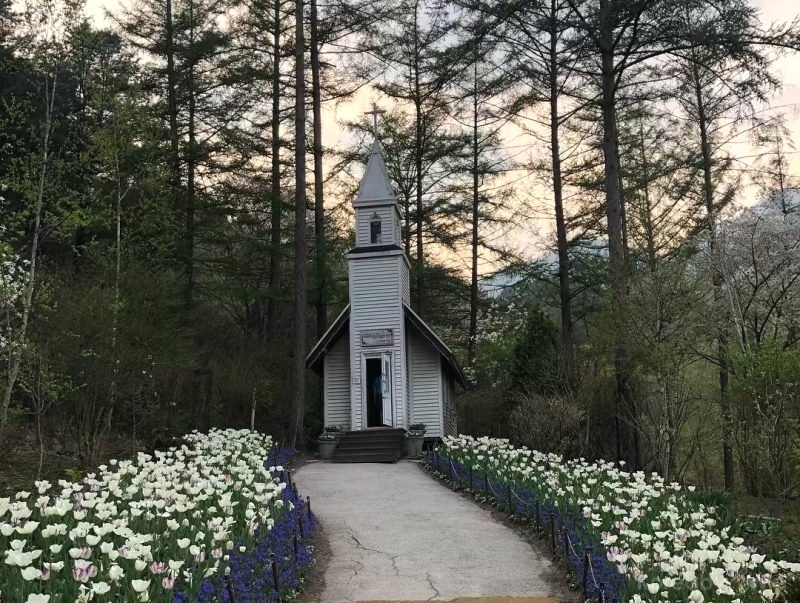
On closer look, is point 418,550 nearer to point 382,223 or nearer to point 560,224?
point 382,223

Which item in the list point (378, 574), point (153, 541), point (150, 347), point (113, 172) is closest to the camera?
point (153, 541)

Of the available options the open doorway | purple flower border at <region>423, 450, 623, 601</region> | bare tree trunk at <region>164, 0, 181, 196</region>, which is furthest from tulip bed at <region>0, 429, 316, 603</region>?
bare tree trunk at <region>164, 0, 181, 196</region>

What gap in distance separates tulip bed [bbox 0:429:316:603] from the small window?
13279 mm

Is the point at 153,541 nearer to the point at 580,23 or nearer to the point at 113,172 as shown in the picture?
the point at 580,23

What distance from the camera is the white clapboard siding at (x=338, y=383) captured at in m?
21.3

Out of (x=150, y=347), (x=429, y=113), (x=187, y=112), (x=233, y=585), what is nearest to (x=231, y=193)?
(x=187, y=112)

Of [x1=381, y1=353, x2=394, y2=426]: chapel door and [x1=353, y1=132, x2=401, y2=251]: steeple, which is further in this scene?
[x1=353, y1=132, x2=401, y2=251]: steeple

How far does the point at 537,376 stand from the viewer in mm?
19156

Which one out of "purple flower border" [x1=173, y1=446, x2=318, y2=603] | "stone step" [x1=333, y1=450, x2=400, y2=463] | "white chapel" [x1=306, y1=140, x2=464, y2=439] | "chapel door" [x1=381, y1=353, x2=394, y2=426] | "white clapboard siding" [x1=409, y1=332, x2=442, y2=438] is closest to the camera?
"purple flower border" [x1=173, y1=446, x2=318, y2=603]

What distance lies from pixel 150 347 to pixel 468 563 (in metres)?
9.20

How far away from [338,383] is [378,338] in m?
1.93

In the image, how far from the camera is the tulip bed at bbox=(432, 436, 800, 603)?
18.5 ft

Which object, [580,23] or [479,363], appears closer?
[580,23]

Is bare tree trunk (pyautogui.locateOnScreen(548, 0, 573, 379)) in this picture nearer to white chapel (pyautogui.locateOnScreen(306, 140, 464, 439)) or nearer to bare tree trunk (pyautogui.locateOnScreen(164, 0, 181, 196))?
white chapel (pyautogui.locateOnScreen(306, 140, 464, 439))
